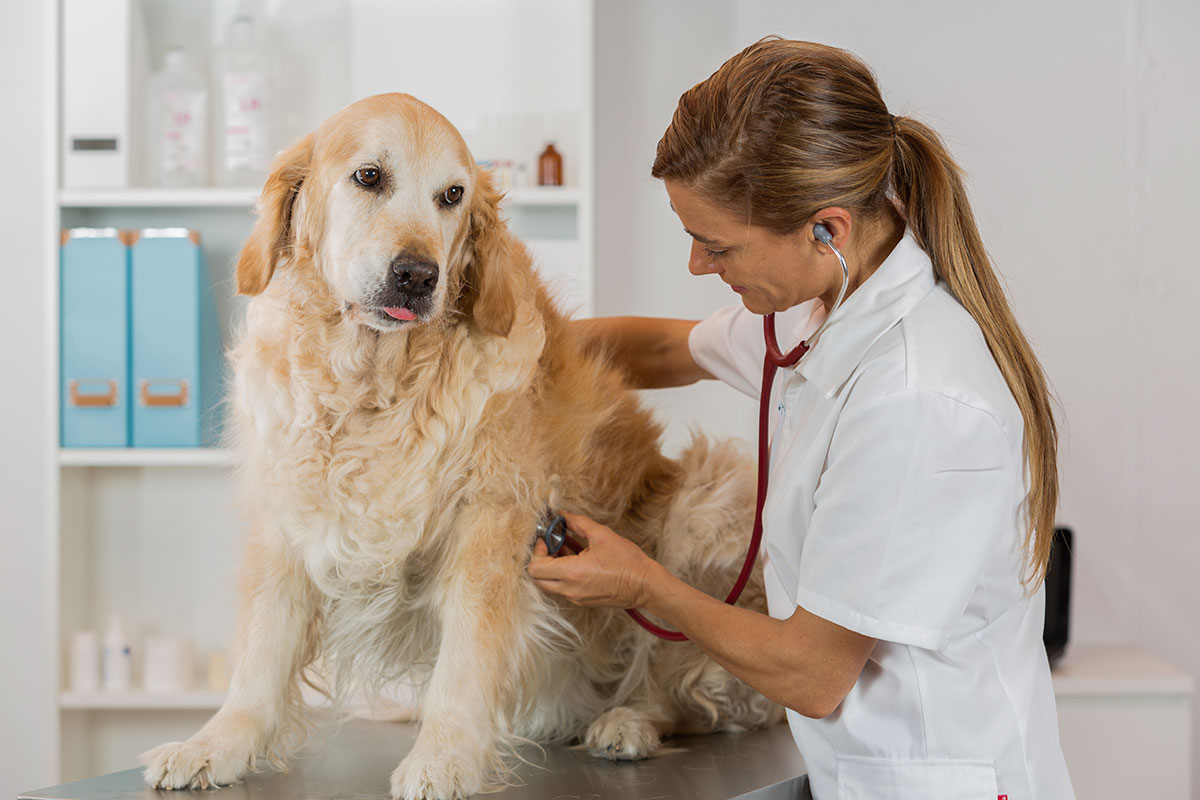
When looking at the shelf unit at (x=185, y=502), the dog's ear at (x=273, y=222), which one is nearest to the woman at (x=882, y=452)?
the dog's ear at (x=273, y=222)

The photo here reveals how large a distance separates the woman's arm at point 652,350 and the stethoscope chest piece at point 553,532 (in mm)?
389

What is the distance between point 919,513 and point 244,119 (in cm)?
217

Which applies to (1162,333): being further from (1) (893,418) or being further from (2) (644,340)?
(1) (893,418)

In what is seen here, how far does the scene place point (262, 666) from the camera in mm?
1310

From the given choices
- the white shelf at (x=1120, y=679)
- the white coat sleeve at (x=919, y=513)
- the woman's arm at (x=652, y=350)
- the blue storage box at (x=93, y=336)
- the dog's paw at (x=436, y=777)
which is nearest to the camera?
the white coat sleeve at (x=919, y=513)

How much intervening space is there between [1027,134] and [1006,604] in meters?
1.96

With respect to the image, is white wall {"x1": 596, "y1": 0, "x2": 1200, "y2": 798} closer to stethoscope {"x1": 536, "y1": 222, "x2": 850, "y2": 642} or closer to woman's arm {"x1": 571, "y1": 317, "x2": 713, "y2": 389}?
woman's arm {"x1": 571, "y1": 317, "x2": 713, "y2": 389}

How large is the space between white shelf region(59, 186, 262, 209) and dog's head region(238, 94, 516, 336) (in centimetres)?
136

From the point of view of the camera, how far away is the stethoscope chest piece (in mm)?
1337

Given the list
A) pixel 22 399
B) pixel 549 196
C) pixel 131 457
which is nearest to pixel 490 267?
pixel 549 196

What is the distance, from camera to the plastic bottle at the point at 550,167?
8.78 feet

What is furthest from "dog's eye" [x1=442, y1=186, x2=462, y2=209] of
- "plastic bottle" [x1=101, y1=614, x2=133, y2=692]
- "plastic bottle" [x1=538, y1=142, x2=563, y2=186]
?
"plastic bottle" [x1=101, y1=614, x2=133, y2=692]

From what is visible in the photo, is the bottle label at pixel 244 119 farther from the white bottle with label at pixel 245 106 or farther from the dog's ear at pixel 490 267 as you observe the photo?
the dog's ear at pixel 490 267

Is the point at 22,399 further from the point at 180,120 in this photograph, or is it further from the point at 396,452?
the point at 396,452
